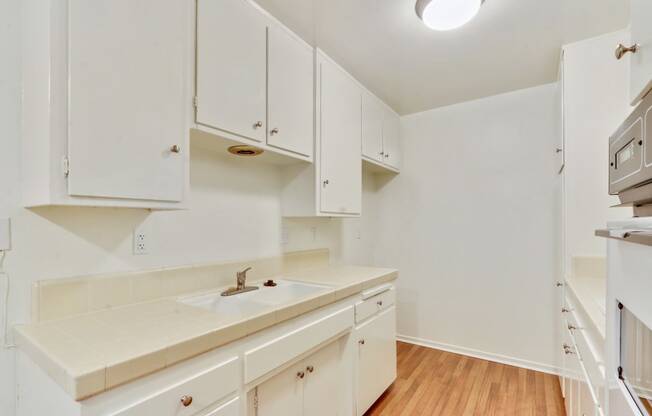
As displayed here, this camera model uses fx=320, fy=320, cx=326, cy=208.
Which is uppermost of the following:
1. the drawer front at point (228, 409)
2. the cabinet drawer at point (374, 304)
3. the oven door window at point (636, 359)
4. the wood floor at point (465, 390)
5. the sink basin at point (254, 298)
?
the oven door window at point (636, 359)

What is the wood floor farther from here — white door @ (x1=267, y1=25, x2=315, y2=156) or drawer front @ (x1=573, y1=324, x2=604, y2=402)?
white door @ (x1=267, y1=25, x2=315, y2=156)

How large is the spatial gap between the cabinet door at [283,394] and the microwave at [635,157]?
1392mm

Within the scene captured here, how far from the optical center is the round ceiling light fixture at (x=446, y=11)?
1556mm

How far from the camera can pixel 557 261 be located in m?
2.52

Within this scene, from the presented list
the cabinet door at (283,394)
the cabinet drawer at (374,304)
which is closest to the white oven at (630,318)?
the cabinet door at (283,394)

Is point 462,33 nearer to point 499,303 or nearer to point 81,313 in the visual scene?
point 499,303

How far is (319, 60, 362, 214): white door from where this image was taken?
7.04ft

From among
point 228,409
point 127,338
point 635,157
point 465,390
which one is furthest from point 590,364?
point 127,338

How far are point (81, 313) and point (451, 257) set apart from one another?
2810mm

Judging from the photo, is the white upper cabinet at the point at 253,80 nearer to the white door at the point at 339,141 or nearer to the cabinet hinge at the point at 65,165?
the white door at the point at 339,141

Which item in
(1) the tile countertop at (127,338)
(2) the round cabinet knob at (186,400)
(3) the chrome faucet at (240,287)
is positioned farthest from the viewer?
(3) the chrome faucet at (240,287)

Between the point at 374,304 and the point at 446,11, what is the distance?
5.64 feet

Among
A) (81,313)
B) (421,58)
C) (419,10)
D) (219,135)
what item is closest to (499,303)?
(421,58)

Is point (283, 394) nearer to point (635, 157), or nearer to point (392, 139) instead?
point (635, 157)
